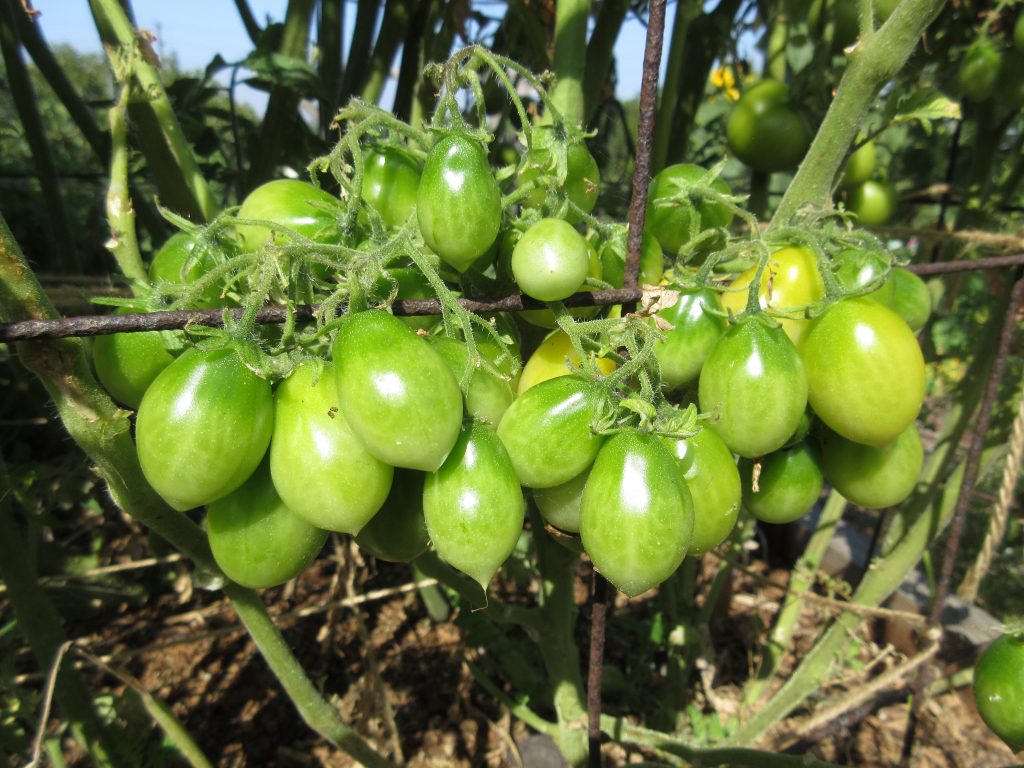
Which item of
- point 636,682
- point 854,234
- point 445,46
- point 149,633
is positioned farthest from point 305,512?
point 149,633

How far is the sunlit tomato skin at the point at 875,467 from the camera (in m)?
0.73

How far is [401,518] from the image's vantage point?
2.03 ft

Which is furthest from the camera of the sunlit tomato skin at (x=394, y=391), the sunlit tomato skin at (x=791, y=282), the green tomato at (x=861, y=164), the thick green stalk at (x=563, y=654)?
the green tomato at (x=861, y=164)

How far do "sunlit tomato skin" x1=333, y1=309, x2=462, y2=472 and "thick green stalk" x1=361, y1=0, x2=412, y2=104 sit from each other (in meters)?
1.11

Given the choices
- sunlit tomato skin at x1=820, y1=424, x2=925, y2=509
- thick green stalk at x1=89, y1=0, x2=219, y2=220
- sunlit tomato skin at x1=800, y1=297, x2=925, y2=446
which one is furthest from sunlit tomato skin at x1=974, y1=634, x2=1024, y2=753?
thick green stalk at x1=89, y1=0, x2=219, y2=220

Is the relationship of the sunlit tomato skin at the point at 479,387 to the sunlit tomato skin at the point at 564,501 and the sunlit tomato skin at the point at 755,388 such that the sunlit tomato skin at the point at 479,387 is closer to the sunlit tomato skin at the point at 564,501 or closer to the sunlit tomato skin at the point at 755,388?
the sunlit tomato skin at the point at 564,501

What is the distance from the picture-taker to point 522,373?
700 mm

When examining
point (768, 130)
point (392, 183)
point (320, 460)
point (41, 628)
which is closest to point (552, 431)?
point (320, 460)

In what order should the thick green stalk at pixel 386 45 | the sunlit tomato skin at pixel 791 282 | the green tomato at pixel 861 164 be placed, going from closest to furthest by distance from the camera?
1. the sunlit tomato skin at pixel 791 282
2. the green tomato at pixel 861 164
3. the thick green stalk at pixel 386 45

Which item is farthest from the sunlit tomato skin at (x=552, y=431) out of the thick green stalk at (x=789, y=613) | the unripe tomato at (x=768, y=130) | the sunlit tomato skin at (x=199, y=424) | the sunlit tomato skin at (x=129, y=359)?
the thick green stalk at (x=789, y=613)

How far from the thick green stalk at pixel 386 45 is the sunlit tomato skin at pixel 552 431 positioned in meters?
1.11

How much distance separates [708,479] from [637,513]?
113 mm

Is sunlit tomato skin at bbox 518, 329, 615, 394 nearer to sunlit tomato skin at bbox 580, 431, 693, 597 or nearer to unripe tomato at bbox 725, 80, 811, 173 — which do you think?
sunlit tomato skin at bbox 580, 431, 693, 597

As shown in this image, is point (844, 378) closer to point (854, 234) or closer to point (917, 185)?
point (854, 234)
